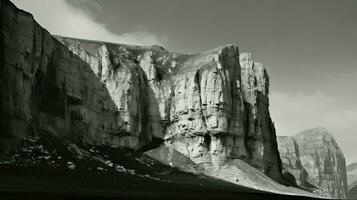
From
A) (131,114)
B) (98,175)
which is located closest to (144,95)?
(131,114)

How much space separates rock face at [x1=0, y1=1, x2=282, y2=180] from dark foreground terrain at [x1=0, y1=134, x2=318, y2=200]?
8469 mm

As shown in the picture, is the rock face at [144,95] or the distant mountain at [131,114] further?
the rock face at [144,95]

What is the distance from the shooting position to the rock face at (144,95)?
132000 mm

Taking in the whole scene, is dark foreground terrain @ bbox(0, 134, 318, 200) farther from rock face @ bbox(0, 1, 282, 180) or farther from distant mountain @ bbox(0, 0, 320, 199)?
rock face @ bbox(0, 1, 282, 180)

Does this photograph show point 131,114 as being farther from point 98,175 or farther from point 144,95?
point 98,175

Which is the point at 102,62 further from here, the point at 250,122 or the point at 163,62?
the point at 250,122

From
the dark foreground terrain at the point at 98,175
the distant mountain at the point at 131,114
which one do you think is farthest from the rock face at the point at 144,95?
the dark foreground terrain at the point at 98,175

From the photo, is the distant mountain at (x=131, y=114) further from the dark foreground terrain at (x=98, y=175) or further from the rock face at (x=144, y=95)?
the dark foreground terrain at (x=98, y=175)

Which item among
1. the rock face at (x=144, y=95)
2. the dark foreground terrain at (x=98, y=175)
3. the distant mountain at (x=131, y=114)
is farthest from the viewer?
the rock face at (x=144, y=95)

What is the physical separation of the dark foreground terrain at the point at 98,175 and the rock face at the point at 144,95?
8.47 meters

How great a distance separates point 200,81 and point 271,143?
3491 centimetres

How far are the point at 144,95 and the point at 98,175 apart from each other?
2518 inches

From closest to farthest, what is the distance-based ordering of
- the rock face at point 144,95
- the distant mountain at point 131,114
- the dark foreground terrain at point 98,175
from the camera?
the dark foreground terrain at point 98,175, the distant mountain at point 131,114, the rock face at point 144,95

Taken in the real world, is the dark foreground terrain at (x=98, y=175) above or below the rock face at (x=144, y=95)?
below
